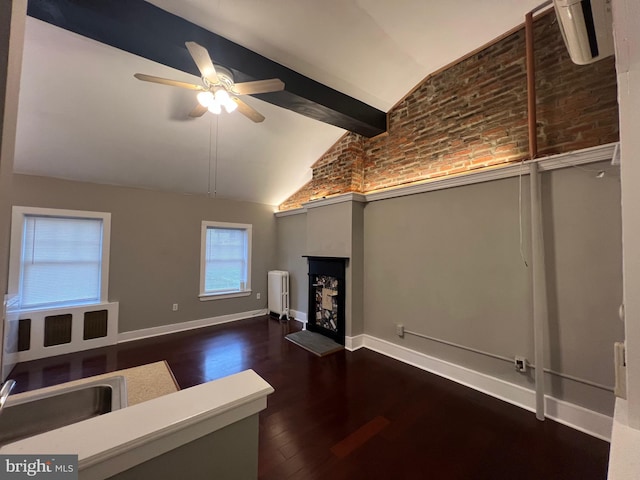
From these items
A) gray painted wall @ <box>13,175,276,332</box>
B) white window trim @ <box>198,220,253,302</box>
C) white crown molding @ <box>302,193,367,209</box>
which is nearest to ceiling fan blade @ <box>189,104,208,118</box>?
white crown molding @ <box>302,193,367,209</box>

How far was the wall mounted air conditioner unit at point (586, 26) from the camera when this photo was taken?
1209 millimetres

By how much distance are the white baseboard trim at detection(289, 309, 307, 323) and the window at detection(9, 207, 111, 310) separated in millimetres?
3132

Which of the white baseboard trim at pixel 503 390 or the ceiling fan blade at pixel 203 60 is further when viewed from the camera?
the white baseboard trim at pixel 503 390

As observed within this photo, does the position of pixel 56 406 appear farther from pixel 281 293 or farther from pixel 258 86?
pixel 281 293

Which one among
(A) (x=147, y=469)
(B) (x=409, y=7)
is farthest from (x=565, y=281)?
(A) (x=147, y=469)

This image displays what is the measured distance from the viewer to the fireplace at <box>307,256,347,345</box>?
403 centimetres

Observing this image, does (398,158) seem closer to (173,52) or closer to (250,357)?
(173,52)

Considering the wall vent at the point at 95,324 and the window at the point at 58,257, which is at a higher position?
the window at the point at 58,257

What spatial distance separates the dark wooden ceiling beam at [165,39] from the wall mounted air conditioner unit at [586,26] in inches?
89.1

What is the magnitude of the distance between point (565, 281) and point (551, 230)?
0.47 meters

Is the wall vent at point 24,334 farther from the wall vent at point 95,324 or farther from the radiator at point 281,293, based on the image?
the radiator at point 281,293

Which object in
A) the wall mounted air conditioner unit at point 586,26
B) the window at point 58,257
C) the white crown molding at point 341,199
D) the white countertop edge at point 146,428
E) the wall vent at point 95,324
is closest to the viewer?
the white countertop edge at point 146,428

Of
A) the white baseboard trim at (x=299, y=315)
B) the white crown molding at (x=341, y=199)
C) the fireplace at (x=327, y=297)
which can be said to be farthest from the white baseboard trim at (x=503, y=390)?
the white crown molding at (x=341, y=199)

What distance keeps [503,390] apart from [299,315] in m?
3.49
